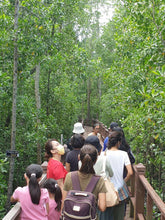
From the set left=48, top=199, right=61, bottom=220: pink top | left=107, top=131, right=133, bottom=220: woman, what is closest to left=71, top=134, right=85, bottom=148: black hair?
left=107, top=131, right=133, bottom=220: woman

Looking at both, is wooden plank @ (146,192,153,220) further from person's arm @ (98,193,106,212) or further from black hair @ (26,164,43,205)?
black hair @ (26,164,43,205)

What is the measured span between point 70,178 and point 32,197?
2.09ft

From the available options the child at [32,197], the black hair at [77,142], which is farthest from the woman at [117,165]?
the child at [32,197]

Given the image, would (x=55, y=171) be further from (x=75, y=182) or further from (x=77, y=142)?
(x=75, y=182)

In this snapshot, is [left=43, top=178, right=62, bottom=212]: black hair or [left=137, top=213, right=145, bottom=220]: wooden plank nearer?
[left=43, top=178, right=62, bottom=212]: black hair

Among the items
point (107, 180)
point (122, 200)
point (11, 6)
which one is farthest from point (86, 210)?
point (11, 6)

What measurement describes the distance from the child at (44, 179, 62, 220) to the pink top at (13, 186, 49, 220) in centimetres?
30

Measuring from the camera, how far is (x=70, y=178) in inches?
116

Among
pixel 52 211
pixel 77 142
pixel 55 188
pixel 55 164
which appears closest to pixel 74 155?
pixel 77 142

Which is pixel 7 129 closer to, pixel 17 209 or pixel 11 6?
pixel 11 6

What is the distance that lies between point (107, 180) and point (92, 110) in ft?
107

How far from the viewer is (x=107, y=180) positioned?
3.64 metres

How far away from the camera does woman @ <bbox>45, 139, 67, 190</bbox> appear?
13.1 feet

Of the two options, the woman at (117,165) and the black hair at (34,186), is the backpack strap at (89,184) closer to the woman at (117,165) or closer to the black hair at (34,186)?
the black hair at (34,186)
